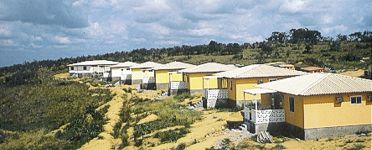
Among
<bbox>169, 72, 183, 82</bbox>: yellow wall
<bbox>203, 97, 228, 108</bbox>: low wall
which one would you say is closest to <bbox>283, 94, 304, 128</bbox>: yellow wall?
<bbox>203, 97, 228, 108</bbox>: low wall

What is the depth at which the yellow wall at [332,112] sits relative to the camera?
77.3ft

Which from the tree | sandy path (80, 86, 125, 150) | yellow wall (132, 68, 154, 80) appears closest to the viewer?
sandy path (80, 86, 125, 150)

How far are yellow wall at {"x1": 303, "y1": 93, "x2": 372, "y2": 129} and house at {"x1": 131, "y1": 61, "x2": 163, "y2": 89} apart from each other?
35.1m

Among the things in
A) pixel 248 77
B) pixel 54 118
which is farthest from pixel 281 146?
pixel 54 118

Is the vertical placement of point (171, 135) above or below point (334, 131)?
below

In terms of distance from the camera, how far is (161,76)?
181 feet

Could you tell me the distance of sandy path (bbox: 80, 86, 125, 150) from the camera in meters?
33.1

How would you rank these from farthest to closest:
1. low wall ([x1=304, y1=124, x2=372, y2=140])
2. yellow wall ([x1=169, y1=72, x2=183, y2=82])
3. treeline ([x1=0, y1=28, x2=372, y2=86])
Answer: treeline ([x1=0, y1=28, x2=372, y2=86]), yellow wall ([x1=169, y1=72, x2=183, y2=82]), low wall ([x1=304, y1=124, x2=372, y2=140])

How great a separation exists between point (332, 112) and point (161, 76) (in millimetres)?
33194

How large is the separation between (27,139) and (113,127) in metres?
7.54

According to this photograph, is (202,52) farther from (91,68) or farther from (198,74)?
(198,74)

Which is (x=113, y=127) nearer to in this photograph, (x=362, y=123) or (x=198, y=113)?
(x=198, y=113)

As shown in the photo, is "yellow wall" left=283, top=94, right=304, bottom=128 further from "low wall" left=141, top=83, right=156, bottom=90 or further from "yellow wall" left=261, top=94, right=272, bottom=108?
"low wall" left=141, top=83, right=156, bottom=90

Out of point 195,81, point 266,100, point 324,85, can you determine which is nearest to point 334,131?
point 324,85
